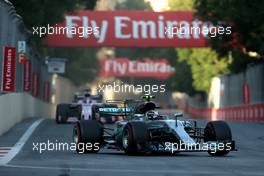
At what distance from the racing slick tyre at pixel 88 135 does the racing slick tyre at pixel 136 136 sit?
83cm

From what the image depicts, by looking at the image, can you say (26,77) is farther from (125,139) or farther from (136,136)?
(136,136)

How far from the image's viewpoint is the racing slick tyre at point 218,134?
17.2 metres

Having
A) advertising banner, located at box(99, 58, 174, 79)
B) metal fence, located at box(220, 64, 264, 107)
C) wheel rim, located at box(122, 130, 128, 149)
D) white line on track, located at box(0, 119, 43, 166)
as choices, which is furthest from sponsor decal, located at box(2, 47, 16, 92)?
advertising banner, located at box(99, 58, 174, 79)

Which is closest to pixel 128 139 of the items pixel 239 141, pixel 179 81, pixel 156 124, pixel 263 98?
pixel 156 124

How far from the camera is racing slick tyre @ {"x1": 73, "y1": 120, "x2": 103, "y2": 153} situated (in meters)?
17.5

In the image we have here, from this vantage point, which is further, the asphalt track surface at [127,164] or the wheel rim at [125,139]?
the wheel rim at [125,139]

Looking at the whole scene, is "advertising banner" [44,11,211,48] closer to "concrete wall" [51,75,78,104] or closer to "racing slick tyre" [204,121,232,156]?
"concrete wall" [51,75,78,104]

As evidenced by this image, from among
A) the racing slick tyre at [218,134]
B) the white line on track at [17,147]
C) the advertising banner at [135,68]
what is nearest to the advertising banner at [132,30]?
the white line on track at [17,147]

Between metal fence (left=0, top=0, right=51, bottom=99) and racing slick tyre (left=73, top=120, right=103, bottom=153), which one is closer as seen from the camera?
racing slick tyre (left=73, top=120, right=103, bottom=153)

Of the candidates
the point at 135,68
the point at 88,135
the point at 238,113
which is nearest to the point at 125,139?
the point at 88,135

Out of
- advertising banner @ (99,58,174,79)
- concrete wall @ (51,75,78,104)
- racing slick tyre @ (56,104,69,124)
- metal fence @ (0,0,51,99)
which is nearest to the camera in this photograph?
metal fence @ (0,0,51,99)

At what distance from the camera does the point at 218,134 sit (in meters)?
17.2

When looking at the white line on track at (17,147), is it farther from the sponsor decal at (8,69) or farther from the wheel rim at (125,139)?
the wheel rim at (125,139)

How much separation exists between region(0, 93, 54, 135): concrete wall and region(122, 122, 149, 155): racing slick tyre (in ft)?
24.0
